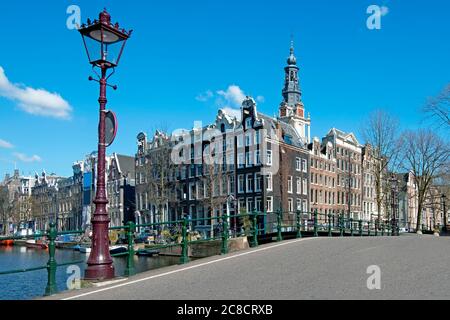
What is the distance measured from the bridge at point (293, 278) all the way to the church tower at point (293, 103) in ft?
176

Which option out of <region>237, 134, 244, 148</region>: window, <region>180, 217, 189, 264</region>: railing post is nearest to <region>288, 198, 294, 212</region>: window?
<region>237, 134, 244, 148</region>: window

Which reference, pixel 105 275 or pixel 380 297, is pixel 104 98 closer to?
pixel 105 275

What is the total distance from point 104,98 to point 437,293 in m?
7.98

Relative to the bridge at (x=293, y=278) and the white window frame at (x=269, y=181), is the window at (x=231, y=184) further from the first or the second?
the bridge at (x=293, y=278)

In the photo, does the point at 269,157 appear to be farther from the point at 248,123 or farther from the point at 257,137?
the point at 248,123

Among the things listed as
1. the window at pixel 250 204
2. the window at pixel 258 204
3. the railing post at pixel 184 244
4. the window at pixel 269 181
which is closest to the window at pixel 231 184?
the window at pixel 250 204

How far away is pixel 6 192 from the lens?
101 m

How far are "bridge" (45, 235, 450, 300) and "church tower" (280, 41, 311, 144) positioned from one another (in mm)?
53780

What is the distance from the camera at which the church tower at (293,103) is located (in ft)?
225

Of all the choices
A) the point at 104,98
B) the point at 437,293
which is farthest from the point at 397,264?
the point at 104,98

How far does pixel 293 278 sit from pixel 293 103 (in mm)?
72177
